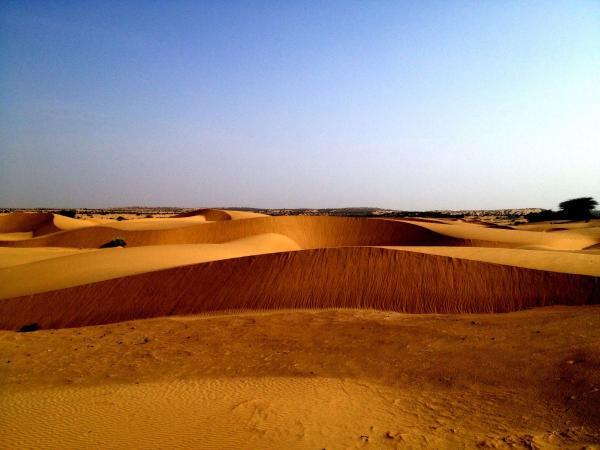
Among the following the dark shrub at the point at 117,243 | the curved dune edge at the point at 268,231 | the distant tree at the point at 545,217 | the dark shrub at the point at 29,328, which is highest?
the distant tree at the point at 545,217

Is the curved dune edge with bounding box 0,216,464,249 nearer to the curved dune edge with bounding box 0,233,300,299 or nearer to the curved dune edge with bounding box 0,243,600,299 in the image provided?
the curved dune edge with bounding box 0,233,300,299

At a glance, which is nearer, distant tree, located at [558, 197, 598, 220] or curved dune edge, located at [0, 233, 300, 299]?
curved dune edge, located at [0, 233, 300, 299]

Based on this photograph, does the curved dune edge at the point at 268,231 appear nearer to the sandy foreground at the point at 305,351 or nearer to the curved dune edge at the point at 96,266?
the curved dune edge at the point at 96,266

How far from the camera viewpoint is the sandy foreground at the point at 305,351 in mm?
4996

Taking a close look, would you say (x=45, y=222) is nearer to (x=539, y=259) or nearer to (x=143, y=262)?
(x=143, y=262)

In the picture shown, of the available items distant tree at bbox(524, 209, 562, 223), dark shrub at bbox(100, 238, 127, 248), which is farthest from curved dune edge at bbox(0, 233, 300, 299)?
distant tree at bbox(524, 209, 562, 223)

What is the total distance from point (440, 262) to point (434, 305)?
2.21 meters

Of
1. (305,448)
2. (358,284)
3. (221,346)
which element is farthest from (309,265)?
(305,448)

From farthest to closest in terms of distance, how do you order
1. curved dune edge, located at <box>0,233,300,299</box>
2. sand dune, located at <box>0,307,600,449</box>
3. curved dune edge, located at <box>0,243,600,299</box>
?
curved dune edge, located at <box>0,233,300,299</box>
curved dune edge, located at <box>0,243,600,299</box>
sand dune, located at <box>0,307,600,449</box>

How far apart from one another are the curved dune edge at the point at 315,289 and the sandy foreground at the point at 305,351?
6 cm

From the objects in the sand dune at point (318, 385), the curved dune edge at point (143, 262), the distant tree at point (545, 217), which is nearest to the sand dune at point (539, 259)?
the curved dune edge at point (143, 262)

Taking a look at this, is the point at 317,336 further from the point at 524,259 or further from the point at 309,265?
the point at 524,259

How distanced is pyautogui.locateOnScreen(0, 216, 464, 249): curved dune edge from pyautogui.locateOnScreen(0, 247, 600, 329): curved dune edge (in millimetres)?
17563

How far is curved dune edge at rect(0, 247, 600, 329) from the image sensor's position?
11.6 metres
